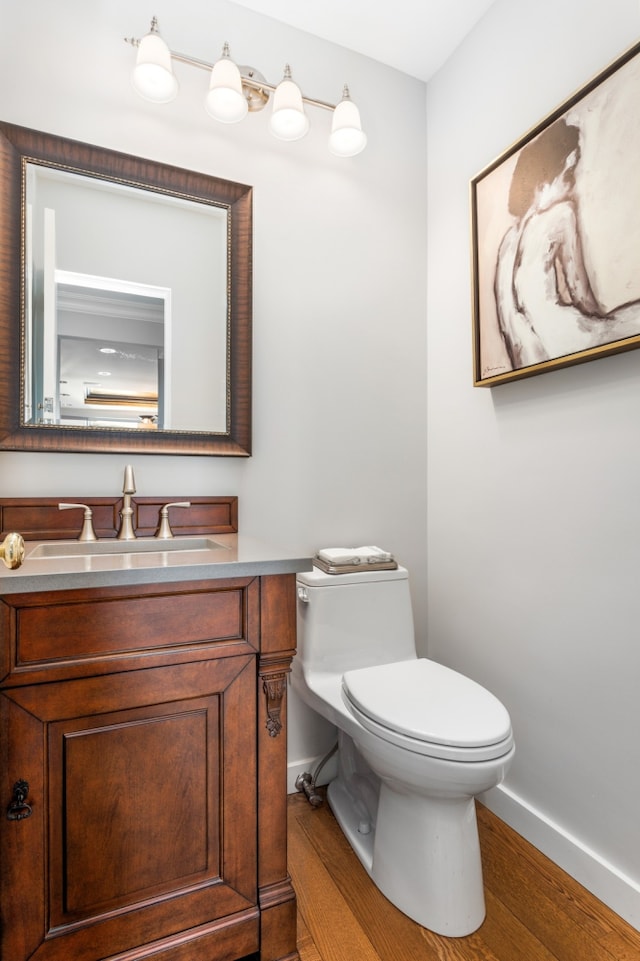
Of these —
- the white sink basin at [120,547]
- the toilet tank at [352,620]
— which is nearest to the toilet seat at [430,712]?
the toilet tank at [352,620]

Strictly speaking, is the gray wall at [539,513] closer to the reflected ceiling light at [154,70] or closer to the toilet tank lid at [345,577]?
the toilet tank lid at [345,577]

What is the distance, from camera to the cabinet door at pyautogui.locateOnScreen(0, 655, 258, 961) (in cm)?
89

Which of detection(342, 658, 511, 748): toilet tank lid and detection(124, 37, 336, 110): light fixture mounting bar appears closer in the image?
detection(342, 658, 511, 748): toilet tank lid

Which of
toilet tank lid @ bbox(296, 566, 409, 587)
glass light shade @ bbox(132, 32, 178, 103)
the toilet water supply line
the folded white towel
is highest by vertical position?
glass light shade @ bbox(132, 32, 178, 103)

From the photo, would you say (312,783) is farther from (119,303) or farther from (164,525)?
(119,303)

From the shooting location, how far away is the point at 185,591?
985 millimetres

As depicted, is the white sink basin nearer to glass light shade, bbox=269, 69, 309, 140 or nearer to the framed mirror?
the framed mirror

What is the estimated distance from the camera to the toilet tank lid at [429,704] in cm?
108

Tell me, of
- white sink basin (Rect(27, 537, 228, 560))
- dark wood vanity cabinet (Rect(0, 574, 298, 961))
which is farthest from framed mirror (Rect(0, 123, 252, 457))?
dark wood vanity cabinet (Rect(0, 574, 298, 961))

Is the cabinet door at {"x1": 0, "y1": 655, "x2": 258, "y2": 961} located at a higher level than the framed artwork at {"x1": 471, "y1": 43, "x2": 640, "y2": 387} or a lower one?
lower

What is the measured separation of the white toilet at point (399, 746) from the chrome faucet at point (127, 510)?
1.73 feet

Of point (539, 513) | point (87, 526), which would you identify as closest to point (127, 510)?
point (87, 526)

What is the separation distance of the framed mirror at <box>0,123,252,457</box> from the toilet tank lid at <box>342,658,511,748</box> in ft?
2.67

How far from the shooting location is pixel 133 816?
0.96 m
